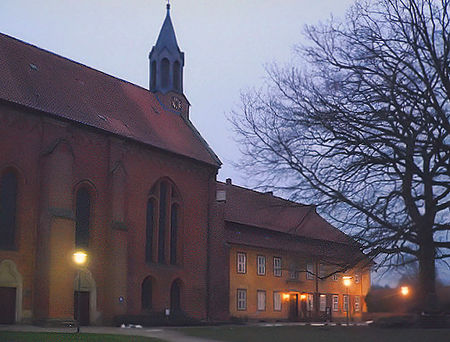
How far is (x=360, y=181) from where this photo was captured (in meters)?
20.2

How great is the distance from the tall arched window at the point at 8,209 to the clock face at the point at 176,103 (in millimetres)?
18004

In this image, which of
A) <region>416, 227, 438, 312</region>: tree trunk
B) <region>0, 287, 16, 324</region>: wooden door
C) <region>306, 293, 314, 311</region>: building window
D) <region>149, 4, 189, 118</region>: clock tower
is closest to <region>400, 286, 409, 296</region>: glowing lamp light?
<region>416, 227, 438, 312</region>: tree trunk

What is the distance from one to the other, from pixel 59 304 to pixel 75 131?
9.30m

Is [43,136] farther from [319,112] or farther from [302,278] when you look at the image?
[302,278]

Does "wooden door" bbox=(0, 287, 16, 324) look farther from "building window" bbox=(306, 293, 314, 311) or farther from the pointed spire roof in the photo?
"building window" bbox=(306, 293, 314, 311)

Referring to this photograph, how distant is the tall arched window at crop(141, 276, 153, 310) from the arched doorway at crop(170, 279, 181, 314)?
193 cm

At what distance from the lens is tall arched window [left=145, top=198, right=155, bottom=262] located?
3903 cm

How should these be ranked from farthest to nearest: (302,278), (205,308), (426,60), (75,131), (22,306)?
(302,278) < (205,308) < (75,131) < (22,306) < (426,60)

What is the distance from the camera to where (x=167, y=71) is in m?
47.7

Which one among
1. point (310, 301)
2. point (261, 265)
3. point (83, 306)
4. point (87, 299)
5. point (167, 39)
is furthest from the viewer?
point (310, 301)

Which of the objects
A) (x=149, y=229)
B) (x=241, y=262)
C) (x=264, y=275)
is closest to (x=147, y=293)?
(x=149, y=229)

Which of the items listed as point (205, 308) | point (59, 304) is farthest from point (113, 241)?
point (205, 308)

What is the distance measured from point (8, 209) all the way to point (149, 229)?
1020 cm

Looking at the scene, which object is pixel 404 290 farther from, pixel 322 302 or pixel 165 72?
pixel 322 302
